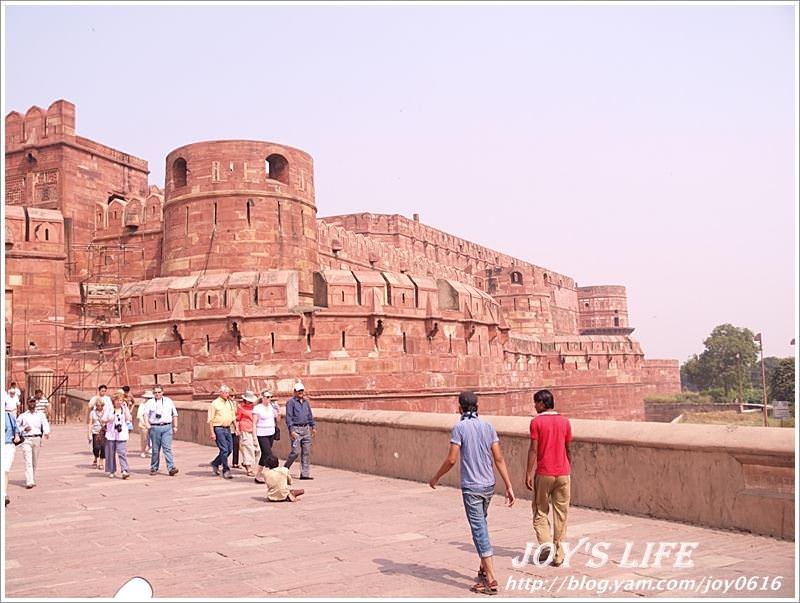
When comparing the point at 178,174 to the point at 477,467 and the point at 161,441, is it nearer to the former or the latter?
the point at 161,441

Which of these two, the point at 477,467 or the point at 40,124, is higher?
the point at 40,124

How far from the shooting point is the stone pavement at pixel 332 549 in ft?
13.6

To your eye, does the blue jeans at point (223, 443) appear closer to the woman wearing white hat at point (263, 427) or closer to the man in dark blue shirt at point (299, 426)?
the woman wearing white hat at point (263, 427)

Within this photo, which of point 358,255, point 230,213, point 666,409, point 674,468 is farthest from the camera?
point 666,409

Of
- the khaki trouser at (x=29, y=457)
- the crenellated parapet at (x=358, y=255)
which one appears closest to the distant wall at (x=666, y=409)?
the crenellated parapet at (x=358, y=255)

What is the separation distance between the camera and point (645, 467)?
5828mm

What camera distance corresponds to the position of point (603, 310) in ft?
216

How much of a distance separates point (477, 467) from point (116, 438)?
6.49 metres

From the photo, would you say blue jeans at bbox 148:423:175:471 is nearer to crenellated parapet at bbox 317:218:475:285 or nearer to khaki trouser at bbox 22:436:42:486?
khaki trouser at bbox 22:436:42:486

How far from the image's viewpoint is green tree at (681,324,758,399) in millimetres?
65375

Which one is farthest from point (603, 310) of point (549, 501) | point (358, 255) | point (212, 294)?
point (549, 501)

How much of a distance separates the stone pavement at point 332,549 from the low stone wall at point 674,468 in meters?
0.15

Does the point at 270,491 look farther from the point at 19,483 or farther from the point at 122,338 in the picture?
the point at 122,338

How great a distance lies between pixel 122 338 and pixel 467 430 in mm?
16948
